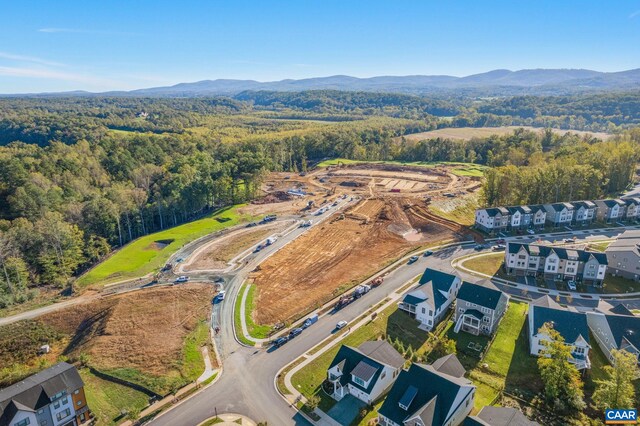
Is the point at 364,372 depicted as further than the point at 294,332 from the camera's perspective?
No

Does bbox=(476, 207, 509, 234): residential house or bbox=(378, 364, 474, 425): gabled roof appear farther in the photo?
bbox=(476, 207, 509, 234): residential house

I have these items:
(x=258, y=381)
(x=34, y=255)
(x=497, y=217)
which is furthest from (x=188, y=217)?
(x=497, y=217)

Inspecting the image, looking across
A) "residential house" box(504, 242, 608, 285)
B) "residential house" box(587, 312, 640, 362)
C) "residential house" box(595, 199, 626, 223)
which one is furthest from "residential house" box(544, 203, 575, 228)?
"residential house" box(587, 312, 640, 362)

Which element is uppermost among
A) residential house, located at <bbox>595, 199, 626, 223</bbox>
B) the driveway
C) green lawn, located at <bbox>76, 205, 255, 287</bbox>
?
residential house, located at <bbox>595, 199, 626, 223</bbox>

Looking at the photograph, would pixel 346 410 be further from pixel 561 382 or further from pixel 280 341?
pixel 561 382

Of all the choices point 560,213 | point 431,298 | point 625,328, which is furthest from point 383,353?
point 560,213

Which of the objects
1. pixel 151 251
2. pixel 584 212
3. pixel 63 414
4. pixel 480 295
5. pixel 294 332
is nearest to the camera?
pixel 63 414

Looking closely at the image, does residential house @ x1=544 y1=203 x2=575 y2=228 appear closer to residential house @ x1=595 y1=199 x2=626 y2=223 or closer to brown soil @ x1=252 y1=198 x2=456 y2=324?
residential house @ x1=595 y1=199 x2=626 y2=223
